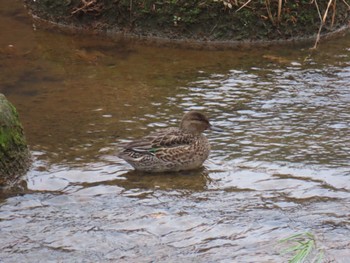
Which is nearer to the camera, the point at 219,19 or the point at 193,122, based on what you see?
the point at 193,122

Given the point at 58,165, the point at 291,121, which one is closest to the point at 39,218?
the point at 58,165

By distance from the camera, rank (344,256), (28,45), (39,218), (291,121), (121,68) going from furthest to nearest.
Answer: (28,45) < (121,68) < (291,121) < (39,218) < (344,256)

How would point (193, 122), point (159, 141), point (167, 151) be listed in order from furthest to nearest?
point (193, 122) → point (159, 141) → point (167, 151)

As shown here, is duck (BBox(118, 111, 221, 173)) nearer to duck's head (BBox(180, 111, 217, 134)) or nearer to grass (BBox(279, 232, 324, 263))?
duck's head (BBox(180, 111, 217, 134))

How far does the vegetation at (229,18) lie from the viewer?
12.8m

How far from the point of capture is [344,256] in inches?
246

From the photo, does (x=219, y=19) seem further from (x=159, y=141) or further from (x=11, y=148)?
(x=11, y=148)

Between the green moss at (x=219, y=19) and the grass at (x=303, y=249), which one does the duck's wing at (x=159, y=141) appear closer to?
the grass at (x=303, y=249)

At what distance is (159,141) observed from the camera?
8.64 metres

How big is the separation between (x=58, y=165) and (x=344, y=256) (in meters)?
3.38

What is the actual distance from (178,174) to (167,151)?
0.26 meters

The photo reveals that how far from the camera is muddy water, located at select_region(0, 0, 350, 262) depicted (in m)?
6.77

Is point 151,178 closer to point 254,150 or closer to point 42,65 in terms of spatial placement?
point 254,150

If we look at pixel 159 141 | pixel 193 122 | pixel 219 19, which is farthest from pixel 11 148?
pixel 219 19
